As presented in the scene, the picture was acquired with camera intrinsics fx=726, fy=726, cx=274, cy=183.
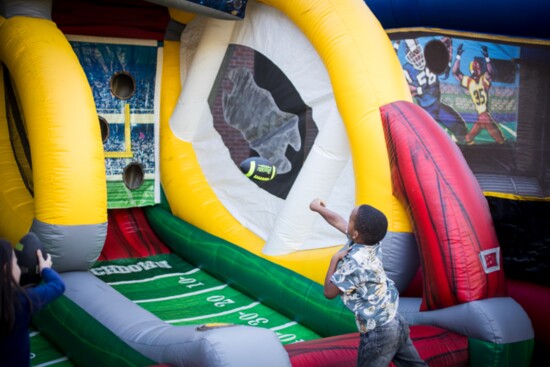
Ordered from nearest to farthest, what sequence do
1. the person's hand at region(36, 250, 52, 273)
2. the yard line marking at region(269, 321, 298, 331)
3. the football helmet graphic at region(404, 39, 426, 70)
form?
the person's hand at region(36, 250, 52, 273)
the yard line marking at region(269, 321, 298, 331)
the football helmet graphic at region(404, 39, 426, 70)

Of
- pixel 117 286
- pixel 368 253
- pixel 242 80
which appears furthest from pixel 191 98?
pixel 368 253

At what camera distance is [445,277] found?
3168 millimetres

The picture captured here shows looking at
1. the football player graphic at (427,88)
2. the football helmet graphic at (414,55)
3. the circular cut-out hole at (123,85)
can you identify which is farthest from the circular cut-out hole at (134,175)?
the football helmet graphic at (414,55)

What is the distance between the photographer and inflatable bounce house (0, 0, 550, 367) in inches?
123

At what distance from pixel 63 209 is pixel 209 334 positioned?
1604 millimetres

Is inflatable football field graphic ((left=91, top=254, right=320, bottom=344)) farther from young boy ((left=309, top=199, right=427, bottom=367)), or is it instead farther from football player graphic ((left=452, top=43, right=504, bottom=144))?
football player graphic ((left=452, top=43, right=504, bottom=144))

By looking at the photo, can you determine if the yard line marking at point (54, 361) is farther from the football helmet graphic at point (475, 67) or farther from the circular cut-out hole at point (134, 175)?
the football helmet graphic at point (475, 67)

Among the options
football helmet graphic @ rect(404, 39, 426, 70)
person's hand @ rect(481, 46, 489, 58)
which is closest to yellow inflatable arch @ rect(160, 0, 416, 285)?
football helmet graphic @ rect(404, 39, 426, 70)

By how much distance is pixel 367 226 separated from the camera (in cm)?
237

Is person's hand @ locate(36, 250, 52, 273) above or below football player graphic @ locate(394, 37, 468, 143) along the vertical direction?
below

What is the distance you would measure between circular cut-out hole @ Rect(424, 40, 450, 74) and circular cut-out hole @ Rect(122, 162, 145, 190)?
3.86 m

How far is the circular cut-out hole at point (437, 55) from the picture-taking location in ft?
25.6

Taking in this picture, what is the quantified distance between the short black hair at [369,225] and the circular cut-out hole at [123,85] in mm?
3119

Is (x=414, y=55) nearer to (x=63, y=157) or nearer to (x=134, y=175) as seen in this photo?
(x=134, y=175)
